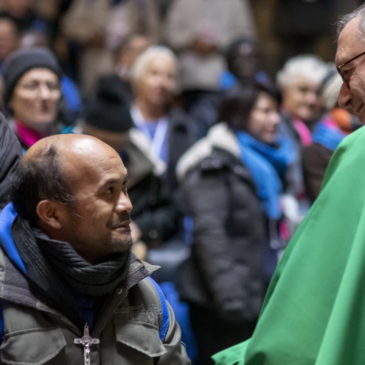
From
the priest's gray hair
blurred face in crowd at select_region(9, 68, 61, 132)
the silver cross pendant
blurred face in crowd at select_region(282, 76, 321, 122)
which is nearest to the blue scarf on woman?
blurred face in crowd at select_region(9, 68, 61, 132)

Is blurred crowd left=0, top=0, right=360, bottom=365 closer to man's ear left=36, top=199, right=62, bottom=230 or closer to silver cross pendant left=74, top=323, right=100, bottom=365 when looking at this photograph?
man's ear left=36, top=199, right=62, bottom=230

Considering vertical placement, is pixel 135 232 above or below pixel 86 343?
below

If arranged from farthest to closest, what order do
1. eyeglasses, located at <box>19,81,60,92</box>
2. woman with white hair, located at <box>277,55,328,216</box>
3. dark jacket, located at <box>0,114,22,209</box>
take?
woman with white hair, located at <box>277,55,328,216</box> → eyeglasses, located at <box>19,81,60,92</box> → dark jacket, located at <box>0,114,22,209</box>

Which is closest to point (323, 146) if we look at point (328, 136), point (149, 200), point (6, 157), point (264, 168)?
point (328, 136)

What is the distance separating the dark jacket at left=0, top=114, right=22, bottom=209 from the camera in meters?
3.66

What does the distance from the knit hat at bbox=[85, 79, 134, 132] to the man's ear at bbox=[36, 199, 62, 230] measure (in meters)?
2.34

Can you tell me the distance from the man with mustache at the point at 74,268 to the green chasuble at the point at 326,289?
347 millimetres

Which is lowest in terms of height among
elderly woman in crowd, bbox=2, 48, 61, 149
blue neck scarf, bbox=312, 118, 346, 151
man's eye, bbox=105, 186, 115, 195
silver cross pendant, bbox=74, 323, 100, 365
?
silver cross pendant, bbox=74, 323, 100, 365

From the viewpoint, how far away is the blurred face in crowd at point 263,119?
20.7 ft

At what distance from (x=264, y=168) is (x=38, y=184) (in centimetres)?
298

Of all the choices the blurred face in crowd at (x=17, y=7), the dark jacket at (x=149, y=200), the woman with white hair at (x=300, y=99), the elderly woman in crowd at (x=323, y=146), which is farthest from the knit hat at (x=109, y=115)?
the blurred face in crowd at (x=17, y=7)

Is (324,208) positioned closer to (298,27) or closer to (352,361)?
(352,361)

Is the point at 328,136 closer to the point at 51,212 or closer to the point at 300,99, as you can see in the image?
the point at 300,99

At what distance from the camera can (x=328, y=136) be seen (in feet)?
19.7
